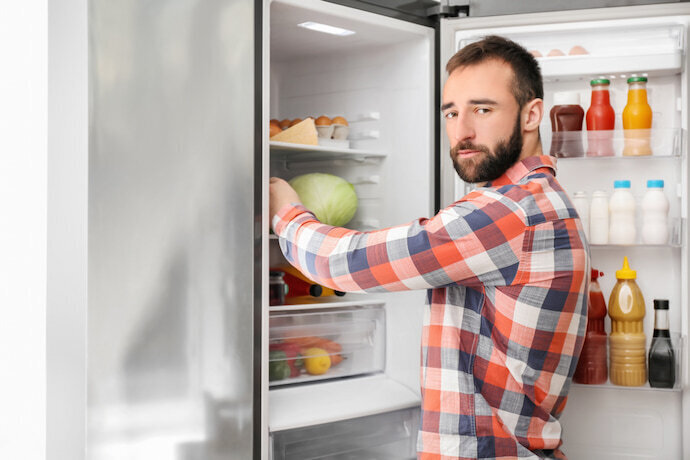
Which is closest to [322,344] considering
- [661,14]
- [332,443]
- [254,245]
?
[332,443]

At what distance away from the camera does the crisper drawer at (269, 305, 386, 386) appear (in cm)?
202

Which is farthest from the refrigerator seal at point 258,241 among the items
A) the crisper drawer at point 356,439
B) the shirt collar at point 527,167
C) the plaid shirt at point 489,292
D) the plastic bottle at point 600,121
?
the plastic bottle at point 600,121

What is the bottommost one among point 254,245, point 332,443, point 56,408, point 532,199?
point 332,443

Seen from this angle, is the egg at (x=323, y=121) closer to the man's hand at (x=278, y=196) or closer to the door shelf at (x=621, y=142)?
the man's hand at (x=278, y=196)

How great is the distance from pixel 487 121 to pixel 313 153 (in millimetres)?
695

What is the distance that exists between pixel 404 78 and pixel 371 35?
0.58 ft

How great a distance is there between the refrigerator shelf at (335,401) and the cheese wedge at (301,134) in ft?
2.40

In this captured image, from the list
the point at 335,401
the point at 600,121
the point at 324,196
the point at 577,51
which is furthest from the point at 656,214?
the point at 335,401

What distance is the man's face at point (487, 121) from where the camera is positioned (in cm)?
160

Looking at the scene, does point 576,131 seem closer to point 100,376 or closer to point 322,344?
point 322,344

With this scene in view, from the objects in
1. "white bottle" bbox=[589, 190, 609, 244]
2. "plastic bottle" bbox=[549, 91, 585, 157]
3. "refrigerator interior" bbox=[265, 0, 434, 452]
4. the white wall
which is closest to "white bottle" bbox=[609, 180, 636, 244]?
"white bottle" bbox=[589, 190, 609, 244]

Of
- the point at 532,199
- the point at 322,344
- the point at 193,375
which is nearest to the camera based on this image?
the point at 532,199

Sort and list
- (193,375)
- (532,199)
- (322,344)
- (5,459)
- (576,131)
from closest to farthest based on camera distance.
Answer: (532,199)
(193,375)
(5,459)
(576,131)
(322,344)

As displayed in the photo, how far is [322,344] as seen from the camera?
2.11 meters
